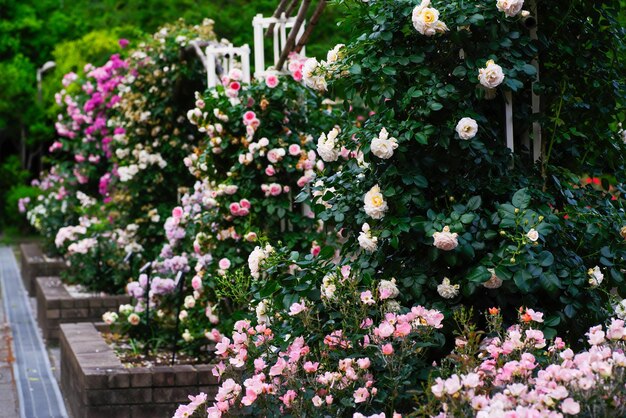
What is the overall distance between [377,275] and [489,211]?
0.55 meters

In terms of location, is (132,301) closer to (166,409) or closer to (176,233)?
(176,233)

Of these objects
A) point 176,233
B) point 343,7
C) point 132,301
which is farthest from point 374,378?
point 132,301

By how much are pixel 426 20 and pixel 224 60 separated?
4.23 m

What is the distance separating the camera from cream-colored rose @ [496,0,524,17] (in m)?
4.06

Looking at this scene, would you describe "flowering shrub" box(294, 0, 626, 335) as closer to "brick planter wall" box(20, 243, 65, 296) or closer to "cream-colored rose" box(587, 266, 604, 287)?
"cream-colored rose" box(587, 266, 604, 287)

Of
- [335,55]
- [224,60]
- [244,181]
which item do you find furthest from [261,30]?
[335,55]

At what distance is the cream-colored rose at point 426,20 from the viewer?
13.3 feet

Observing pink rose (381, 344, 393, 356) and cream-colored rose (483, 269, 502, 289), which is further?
cream-colored rose (483, 269, 502, 289)

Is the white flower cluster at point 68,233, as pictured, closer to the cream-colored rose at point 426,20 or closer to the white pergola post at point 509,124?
the white pergola post at point 509,124

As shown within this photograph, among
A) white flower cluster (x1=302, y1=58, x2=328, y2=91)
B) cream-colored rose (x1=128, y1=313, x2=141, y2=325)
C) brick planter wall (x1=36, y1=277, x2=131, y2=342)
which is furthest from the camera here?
brick planter wall (x1=36, y1=277, x2=131, y2=342)

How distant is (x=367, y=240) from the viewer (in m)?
4.19

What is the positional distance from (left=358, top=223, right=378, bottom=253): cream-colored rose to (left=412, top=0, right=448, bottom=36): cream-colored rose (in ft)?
2.74

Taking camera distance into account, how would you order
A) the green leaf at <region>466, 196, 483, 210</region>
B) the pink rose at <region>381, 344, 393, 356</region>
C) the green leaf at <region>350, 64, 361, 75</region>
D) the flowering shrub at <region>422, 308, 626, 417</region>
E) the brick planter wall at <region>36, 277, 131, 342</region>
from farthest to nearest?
the brick planter wall at <region>36, 277, 131, 342</region>
the green leaf at <region>350, 64, 361, 75</region>
the green leaf at <region>466, 196, 483, 210</region>
the pink rose at <region>381, 344, 393, 356</region>
the flowering shrub at <region>422, 308, 626, 417</region>

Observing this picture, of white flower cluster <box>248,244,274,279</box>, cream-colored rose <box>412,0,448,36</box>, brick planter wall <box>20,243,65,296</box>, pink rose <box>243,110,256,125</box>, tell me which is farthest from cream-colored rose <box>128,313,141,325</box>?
brick planter wall <box>20,243,65,296</box>
